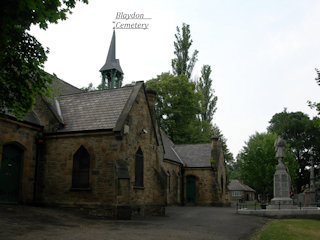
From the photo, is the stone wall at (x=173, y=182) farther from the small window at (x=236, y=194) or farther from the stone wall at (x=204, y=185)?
the small window at (x=236, y=194)

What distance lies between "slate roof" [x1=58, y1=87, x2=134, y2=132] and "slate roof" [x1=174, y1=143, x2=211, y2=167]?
60.1 ft

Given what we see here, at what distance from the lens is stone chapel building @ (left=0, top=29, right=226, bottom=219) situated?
16.6 meters

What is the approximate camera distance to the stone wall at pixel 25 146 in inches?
657

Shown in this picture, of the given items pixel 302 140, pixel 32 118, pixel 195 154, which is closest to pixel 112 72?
pixel 32 118

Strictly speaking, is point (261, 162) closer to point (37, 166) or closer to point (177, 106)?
point (177, 106)

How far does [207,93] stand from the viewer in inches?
2124

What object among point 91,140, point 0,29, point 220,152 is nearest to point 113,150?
point 91,140

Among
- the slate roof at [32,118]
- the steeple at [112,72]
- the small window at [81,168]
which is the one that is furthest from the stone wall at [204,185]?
the slate roof at [32,118]

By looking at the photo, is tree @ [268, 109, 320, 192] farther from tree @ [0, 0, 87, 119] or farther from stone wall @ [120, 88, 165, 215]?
tree @ [0, 0, 87, 119]

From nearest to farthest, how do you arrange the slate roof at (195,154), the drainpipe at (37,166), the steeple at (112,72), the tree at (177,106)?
the drainpipe at (37,166)
the steeple at (112,72)
the slate roof at (195,154)
the tree at (177,106)

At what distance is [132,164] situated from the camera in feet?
59.5

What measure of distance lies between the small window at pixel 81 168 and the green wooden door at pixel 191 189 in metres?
20.2

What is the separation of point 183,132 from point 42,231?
119 feet

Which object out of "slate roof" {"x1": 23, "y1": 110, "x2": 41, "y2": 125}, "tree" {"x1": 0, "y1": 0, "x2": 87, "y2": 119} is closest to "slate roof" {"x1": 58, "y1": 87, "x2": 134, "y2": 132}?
"slate roof" {"x1": 23, "y1": 110, "x2": 41, "y2": 125}
